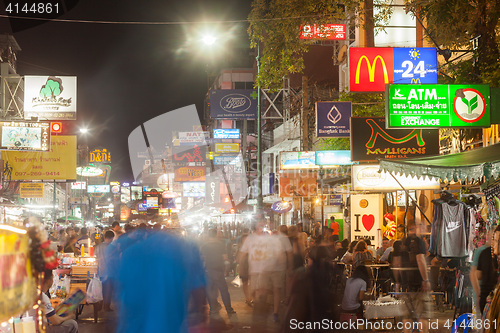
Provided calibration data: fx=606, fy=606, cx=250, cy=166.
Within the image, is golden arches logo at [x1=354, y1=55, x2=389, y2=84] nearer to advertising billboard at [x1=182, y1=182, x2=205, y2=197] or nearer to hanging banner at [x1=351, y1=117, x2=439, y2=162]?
hanging banner at [x1=351, y1=117, x2=439, y2=162]

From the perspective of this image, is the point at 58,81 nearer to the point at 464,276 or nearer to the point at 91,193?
the point at 464,276

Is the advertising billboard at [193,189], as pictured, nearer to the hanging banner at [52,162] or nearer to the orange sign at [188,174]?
the orange sign at [188,174]

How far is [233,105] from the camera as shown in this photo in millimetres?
36031

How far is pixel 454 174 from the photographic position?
35.2 feet

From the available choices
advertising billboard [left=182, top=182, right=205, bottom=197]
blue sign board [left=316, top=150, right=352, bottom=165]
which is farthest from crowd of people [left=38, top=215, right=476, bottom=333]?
advertising billboard [left=182, top=182, right=205, bottom=197]

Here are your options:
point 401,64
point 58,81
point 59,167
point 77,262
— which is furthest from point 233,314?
point 59,167

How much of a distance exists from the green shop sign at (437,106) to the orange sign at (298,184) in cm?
1423

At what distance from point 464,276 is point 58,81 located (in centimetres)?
2268

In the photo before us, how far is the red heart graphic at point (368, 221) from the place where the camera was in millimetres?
23594

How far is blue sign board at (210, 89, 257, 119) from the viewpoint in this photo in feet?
117

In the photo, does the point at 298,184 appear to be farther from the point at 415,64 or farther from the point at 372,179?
the point at 415,64

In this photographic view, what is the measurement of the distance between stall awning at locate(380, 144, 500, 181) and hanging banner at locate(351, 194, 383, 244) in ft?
36.3

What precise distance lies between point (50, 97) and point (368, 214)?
51.9ft

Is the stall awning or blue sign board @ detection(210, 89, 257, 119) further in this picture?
blue sign board @ detection(210, 89, 257, 119)
